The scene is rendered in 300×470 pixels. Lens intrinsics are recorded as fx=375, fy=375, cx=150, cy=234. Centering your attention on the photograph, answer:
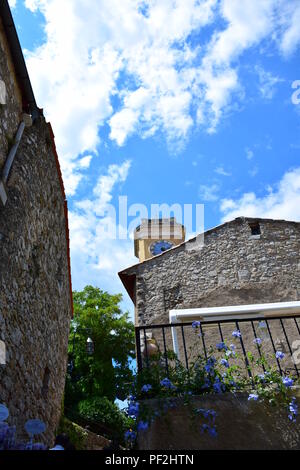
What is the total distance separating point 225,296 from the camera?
762 cm

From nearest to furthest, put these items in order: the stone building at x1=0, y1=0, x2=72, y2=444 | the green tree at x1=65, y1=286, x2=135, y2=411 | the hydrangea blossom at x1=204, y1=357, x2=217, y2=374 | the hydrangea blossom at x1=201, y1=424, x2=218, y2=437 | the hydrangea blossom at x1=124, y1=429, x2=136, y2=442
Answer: the hydrangea blossom at x1=201, y1=424, x2=218, y2=437, the hydrangea blossom at x1=124, y1=429, x2=136, y2=442, the hydrangea blossom at x1=204, y1=357, x2=217, y2=374, the stone building at x1=0, y1=0, x2=72, y2=444, the green tree at x1=65, y1=286, x2=135, y2=411

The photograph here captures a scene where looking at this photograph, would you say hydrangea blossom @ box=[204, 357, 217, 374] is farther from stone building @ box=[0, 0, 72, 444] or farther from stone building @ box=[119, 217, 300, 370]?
stone building @ box=[119, 217, 300, 370]

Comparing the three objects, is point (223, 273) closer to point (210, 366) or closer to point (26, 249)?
point (210, 366)

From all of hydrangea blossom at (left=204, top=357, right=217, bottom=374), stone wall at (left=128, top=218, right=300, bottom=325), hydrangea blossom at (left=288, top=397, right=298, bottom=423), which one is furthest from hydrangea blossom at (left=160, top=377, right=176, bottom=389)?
stone wall at (left=128, top=218, right=300, bottom=325)

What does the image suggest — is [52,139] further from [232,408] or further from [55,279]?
[232,408]

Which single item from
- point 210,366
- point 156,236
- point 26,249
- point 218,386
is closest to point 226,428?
point 218,386

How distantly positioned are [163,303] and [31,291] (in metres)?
3.25

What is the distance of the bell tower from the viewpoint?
957 inches

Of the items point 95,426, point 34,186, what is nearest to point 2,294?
point 34,186

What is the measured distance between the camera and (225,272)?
8.04 metres

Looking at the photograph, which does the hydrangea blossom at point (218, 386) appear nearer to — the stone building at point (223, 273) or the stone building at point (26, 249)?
the stone building at point (26, 249)

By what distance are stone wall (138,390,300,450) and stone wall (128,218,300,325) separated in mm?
4014

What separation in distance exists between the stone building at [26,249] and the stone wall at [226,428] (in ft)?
5.69

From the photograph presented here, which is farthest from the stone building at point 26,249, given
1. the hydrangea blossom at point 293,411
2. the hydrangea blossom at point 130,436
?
the hydrangea blossom at point 293,411
